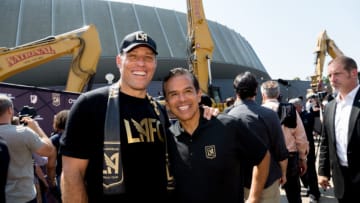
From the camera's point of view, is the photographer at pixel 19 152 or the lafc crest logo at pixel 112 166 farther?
the photographer at pixel 19 152

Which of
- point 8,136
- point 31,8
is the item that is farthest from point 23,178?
point 31,8

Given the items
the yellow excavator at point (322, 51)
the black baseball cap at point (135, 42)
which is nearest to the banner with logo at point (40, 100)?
the black baseball cap at point (135, 42)

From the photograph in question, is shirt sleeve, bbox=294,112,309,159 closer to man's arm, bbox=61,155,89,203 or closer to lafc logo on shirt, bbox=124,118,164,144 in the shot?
lafc logo on shirt, bbox=124,118,164,144

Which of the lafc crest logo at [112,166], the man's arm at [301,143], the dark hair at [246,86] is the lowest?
the man's arm at [301,143]

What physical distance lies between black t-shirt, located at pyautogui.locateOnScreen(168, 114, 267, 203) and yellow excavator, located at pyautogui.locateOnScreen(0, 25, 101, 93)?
7259 mm

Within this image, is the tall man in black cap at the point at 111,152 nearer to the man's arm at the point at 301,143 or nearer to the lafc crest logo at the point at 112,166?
the lafc crest logo at the point at 112,166

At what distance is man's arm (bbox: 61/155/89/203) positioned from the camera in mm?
1857

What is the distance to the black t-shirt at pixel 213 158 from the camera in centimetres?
211

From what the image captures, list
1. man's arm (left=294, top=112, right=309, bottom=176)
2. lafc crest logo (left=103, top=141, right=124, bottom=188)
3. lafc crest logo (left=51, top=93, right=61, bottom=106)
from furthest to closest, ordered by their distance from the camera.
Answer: lafc crest logo (left=51, top=93, right=61, bottom=106) → man's arm (left=294, top=112, right=309, bottom=176) → lafc crest logo (left=103, top=141, right=124, bottom=188)

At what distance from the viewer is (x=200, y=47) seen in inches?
403

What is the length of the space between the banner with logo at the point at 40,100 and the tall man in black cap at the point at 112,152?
4377mm

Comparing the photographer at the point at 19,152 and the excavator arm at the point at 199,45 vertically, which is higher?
the excavator arm at the point at 199,45

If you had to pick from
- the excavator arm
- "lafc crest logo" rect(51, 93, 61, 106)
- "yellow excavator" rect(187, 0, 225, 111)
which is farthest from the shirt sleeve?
the excavator arm

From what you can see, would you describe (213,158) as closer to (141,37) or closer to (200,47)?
(141,37)
